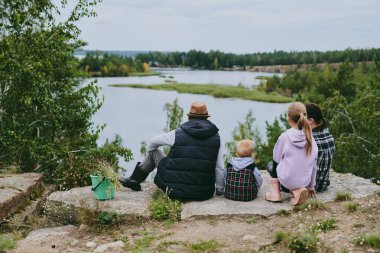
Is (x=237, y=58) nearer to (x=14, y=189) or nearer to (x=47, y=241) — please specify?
(x=14, y=189)

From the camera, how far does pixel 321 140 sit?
19.4 feet

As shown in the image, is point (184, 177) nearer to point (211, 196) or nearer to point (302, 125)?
point (211, 196)

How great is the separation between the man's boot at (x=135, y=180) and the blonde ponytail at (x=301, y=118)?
216cm

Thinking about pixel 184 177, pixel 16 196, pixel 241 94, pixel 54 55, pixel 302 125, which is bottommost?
pixel 241 94

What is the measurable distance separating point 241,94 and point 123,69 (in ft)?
181

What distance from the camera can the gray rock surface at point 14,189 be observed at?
616 centimetres

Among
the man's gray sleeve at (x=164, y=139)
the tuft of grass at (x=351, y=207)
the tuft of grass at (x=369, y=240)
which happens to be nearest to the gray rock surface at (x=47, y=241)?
the man's gray sleeve at (x=164, y=139)

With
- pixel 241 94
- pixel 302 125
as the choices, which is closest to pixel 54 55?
pixel 302 125

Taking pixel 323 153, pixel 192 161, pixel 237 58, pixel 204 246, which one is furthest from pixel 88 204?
pixel 237 58

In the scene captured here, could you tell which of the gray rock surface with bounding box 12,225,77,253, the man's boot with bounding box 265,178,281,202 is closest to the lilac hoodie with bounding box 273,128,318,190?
the man's boot with bounding box 265,178,281,202

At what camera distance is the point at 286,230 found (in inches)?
190

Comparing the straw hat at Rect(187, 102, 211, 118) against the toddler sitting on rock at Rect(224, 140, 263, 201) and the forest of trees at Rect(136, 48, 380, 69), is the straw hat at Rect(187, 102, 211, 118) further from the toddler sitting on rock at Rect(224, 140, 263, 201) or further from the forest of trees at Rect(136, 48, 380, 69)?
the forest of trees at Rect(136, 48, 380, 69)

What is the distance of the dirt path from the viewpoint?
4445mm

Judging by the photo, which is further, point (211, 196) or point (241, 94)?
point (241, 94)
